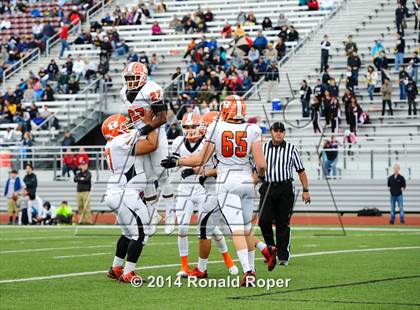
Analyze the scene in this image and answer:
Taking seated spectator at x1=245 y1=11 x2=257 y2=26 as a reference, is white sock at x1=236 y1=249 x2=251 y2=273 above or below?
above

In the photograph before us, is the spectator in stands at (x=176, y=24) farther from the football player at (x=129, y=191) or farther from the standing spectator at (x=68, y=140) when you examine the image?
the football player at (x=129, y=191)

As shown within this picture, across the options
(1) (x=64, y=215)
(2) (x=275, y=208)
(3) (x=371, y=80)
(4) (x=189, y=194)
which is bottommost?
(1) (x=64, y=215)

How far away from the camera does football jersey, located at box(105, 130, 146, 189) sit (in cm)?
1045

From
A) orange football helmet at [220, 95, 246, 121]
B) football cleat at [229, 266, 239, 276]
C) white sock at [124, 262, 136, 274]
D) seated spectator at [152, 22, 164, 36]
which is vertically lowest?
seated spectator at [152, 22, 164, 36]

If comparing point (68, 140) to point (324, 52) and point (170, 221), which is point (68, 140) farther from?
point (170, 221)

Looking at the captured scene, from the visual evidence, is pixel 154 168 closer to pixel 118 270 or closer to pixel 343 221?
pixel 118 270

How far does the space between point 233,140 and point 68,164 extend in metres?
19.9

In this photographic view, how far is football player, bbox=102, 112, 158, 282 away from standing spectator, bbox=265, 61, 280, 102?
67.0 feet

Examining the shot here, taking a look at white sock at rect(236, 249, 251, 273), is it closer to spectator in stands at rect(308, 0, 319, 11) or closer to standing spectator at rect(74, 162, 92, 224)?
standing spectator at rect(74, 162, 92, 224)

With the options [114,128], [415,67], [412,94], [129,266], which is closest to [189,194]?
[114,128]

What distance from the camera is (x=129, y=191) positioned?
34.3 ft

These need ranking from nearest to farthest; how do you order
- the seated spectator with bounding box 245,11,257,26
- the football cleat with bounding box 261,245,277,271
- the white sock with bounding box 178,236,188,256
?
the football cleat with bounding box 261,245,277,271 → the white sock with bounding box 178,236,188,256 → the seated spectator with bounding box 245,11,257,26

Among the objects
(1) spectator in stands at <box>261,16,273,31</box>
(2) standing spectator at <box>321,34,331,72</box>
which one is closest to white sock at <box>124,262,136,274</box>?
(2) standing spectator at <box>321,34,331,72</box>

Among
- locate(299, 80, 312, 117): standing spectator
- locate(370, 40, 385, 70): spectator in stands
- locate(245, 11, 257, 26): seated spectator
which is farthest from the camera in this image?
locate(245, 11, 257, 26): seated spectator
